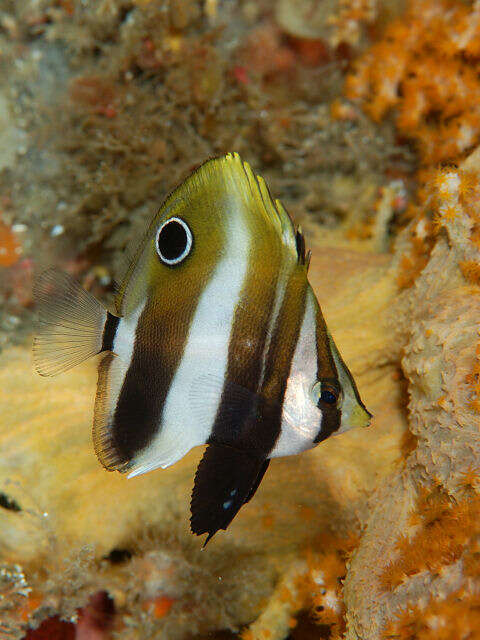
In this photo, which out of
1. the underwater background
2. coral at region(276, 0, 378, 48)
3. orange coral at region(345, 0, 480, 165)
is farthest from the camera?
coral at region(276, 0, 378, 48)

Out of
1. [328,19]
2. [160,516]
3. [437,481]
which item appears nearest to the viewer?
[437,481]

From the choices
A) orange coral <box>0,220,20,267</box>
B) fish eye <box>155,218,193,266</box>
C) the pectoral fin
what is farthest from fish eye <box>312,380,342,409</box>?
orange coral <box>0,220,20,267</box>

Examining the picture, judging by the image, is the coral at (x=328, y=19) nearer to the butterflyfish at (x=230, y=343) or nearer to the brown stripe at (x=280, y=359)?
the butterflyfish at (x=230, y=343)

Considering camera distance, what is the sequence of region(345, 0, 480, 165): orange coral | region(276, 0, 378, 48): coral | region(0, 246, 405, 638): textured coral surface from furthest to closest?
region(276, 0, 378, 48): coral < region(345, 0, 480, 165): orange coral < region(0, 246, 405, 638): textured coral surface

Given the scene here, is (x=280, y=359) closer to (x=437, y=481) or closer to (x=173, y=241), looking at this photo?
(x=173, y=241)

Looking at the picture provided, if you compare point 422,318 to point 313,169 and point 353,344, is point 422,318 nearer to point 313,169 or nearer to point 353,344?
point 353,344

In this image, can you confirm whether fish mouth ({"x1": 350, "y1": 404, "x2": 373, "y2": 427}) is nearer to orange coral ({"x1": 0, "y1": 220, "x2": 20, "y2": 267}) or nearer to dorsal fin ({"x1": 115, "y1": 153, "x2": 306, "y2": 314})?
dorsal fin ({"x1": 115, "y1": 153, "x2": 306, "y2": 314})

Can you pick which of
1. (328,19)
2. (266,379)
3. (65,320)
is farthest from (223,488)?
(328,19)

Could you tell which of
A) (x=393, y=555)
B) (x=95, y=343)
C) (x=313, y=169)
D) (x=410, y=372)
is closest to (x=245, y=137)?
(x=313, y=169)
